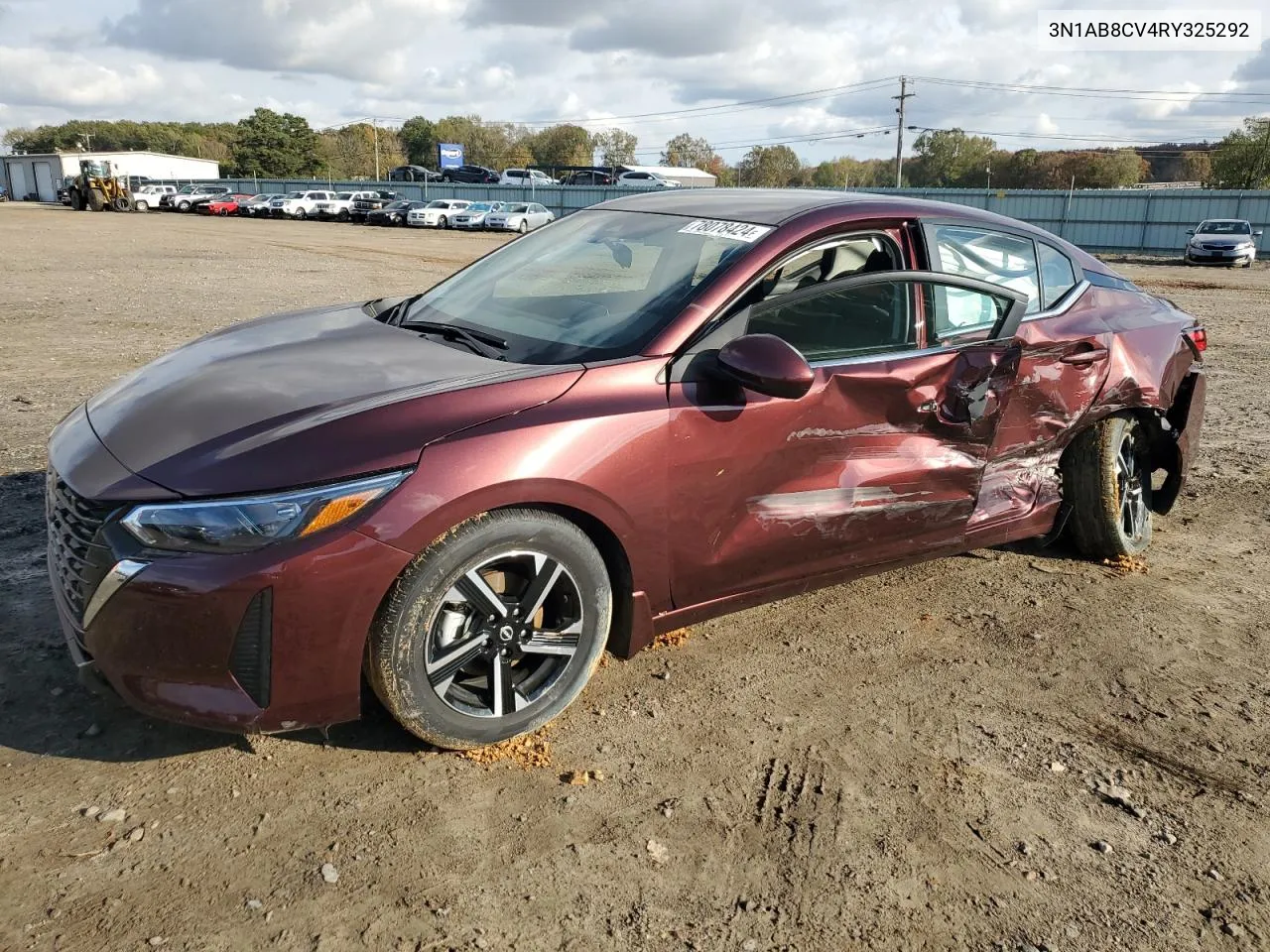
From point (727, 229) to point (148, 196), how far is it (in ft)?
189

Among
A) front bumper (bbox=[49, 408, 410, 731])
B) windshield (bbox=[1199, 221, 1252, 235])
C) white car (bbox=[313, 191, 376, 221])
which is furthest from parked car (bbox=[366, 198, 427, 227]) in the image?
front bumper (bbox=[49, 408, 410, 731])

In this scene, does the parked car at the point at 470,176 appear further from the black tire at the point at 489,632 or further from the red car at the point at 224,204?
the black tire at the point at 489,632

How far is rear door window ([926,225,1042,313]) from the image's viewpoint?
12.2 ft

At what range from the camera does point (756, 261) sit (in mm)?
3248

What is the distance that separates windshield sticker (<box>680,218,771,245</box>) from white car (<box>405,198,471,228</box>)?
1618 inches

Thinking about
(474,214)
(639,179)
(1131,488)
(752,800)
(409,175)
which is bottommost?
(752,800)

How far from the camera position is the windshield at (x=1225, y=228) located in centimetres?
2856

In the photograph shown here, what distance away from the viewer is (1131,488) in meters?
4.60

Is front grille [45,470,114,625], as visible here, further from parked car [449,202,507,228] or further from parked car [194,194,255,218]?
parked car [194,194,255,218]

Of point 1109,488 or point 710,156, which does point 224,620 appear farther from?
point 710,156

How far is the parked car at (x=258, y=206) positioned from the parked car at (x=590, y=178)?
15.1 m

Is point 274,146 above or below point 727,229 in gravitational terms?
above

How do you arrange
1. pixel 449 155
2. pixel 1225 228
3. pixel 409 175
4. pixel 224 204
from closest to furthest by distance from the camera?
pixel 1225 228 < pixel 224 204 < pixel 409 175 < pixel 449 155

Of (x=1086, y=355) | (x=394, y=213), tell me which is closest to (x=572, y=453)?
(x=1086, y=355)
